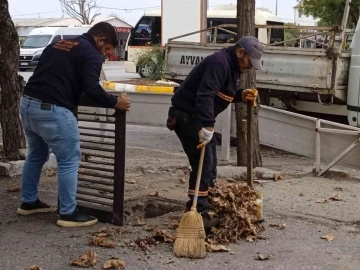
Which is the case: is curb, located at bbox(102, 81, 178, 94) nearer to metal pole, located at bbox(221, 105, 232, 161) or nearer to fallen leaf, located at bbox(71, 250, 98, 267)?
metal pole, located at bbox(221, 105, 232, 161)

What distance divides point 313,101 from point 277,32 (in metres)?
12.4

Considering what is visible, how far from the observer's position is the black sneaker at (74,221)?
5.50 meters

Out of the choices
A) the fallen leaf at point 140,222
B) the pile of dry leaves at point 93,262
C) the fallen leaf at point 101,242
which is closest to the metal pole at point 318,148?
the fallen leaf at point 140,222

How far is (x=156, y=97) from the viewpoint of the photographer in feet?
37.5

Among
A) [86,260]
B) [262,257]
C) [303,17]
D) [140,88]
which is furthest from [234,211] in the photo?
[303,17]

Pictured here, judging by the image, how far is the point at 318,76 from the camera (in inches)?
401

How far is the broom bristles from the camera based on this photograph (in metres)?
4.86

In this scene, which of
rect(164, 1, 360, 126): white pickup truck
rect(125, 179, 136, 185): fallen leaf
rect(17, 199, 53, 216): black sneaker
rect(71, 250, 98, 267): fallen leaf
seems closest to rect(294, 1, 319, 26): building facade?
rect(164, 1, 360, 126): white pickup truck

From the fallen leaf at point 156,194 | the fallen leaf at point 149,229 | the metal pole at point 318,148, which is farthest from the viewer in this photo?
the metal pole at point 318,148

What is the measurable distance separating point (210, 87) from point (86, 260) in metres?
1.64

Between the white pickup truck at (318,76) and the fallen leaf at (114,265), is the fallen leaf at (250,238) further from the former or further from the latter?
the white pickup truck at (318,76)

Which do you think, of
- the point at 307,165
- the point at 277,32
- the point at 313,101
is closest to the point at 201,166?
the point at 307,165

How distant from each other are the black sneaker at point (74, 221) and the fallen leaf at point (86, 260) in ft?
2.46

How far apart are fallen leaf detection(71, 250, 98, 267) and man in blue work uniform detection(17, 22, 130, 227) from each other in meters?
0.78
